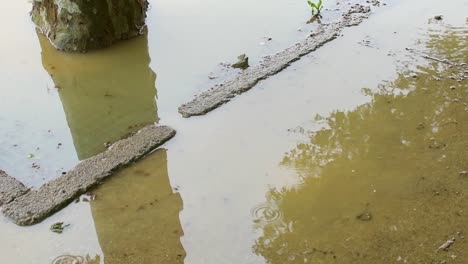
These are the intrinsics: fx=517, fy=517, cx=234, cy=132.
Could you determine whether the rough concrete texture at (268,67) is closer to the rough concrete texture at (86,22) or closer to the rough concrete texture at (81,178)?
the rough concrete texture at (81,178)

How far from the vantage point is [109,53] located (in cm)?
494

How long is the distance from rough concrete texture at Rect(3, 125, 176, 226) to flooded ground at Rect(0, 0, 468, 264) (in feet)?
0.21

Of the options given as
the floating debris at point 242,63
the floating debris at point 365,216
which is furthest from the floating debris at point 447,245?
the floating debris at point 242,63

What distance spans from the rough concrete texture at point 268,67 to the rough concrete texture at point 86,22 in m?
1.35

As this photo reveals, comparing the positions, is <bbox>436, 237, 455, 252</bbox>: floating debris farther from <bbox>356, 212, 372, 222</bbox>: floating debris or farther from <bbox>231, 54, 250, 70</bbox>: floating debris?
<bbox>231, 54, 250, 70</bbox>: floating debris

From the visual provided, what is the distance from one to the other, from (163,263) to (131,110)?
164cm

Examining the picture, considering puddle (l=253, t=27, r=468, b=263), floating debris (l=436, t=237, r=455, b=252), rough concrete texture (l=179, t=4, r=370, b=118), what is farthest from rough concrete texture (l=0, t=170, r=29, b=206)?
floating debris (l=436, t=237, r=455, b=252)

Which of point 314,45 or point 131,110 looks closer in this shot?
point 131,110

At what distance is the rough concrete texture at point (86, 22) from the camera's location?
486cm

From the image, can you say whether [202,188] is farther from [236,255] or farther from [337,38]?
[337,38]

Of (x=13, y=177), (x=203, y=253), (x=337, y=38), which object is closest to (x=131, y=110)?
(x=13, y=177)

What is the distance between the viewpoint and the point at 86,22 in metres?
4.87

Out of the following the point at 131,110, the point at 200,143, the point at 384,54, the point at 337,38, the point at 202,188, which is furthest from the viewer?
the point at 337,38

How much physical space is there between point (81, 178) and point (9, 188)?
1.48 ft
